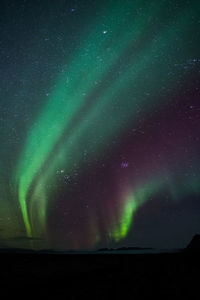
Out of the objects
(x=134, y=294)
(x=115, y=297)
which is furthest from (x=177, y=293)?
(x=115, y=297)

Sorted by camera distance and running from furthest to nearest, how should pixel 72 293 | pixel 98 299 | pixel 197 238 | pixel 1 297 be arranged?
pixel 197 238 < pixel 72 293 < pixel 1 297 < pixel 98 299

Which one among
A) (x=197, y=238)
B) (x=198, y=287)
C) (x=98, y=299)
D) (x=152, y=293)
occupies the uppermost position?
(x=98, y=299)

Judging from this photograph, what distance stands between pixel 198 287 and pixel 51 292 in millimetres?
5887

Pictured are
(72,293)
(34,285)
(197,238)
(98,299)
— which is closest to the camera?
Answer: (98,299)

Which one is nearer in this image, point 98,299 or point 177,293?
point 98,299

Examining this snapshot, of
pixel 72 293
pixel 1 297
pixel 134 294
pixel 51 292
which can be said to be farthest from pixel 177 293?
pixel 1 297

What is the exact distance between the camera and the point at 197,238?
10431 centimetres

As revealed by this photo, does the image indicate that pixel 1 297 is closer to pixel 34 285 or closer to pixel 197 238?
pixel 34 285

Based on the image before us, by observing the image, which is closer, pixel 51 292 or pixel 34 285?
pixel 51 292

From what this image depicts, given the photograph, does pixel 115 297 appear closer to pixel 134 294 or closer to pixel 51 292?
pixel 134 294

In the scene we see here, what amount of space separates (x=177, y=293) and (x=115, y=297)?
227 centimetres

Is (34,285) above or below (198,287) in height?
above

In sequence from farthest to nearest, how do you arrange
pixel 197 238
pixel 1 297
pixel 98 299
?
pixel 197 238, pixel 1 297, pixel 98 299

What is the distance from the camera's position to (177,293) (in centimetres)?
755
